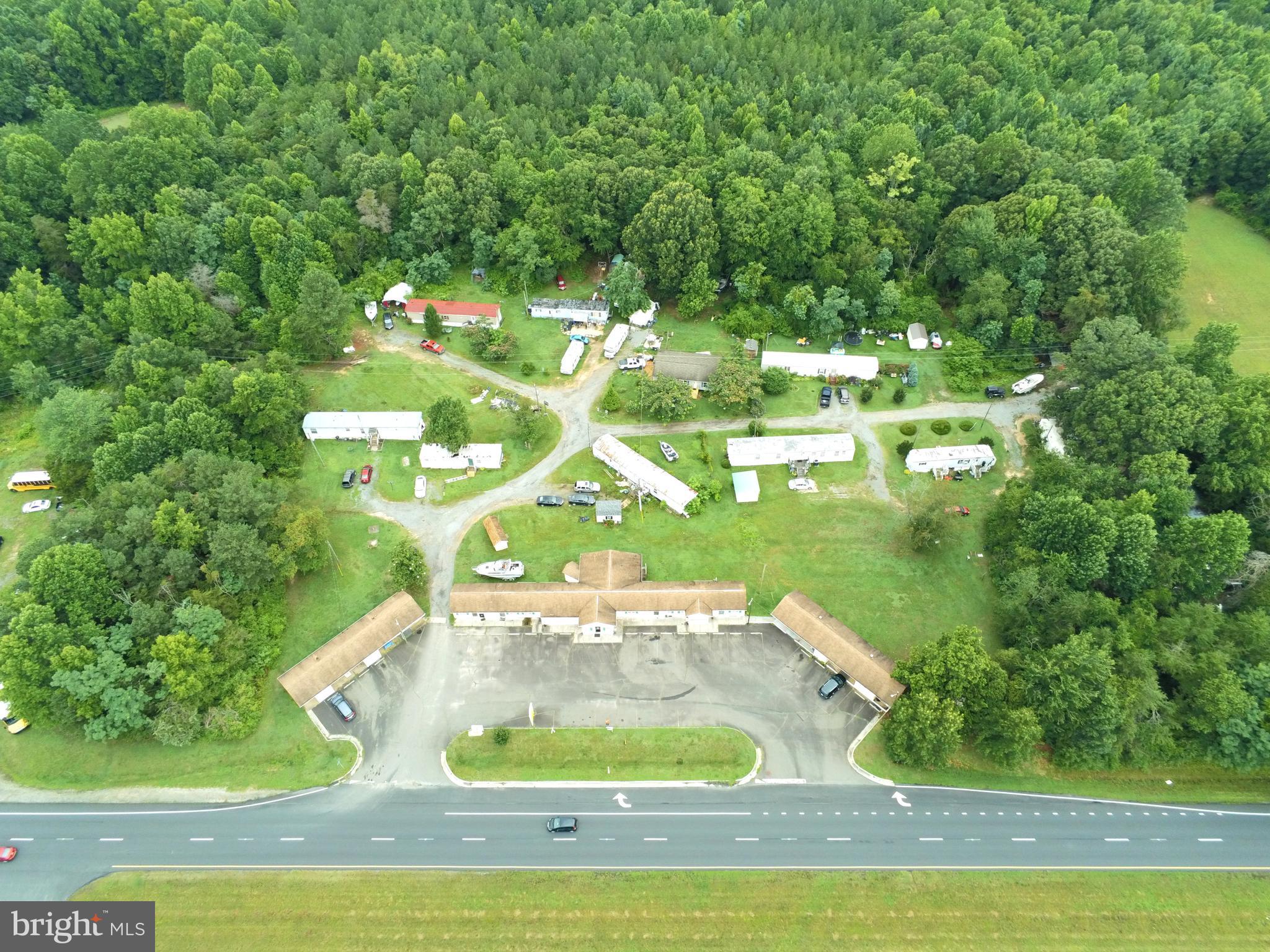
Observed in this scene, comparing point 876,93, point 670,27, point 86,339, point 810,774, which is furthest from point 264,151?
point 810,774

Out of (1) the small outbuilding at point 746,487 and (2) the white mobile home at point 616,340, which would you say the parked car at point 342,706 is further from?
(2) the white mobile home at point 616,340

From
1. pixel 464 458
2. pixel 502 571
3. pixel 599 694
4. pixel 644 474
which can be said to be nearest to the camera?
pixel 599 694

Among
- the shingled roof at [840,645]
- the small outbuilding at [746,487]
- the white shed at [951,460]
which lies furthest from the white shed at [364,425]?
the white shed at [951,460]

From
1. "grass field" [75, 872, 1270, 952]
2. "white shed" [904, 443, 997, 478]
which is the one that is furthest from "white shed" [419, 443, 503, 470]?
"white shed" [904, 443, 997, 478]

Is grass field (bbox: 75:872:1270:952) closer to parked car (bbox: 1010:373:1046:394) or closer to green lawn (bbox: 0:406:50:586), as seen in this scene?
green lawn (bbox: 0:406:50:586)

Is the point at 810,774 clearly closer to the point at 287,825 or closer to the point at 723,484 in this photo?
the point at 723,484

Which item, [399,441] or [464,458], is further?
[399,441]

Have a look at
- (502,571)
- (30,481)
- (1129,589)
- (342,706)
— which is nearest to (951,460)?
(1129,589)

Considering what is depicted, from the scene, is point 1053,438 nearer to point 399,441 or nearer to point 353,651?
point 399,441
